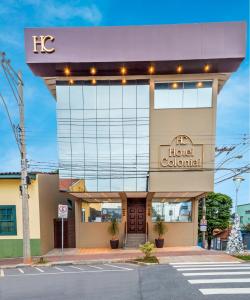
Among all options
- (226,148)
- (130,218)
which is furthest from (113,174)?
(226,148)

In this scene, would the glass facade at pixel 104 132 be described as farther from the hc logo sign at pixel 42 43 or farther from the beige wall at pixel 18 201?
the beige wall at pixel 18 201

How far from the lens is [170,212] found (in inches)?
770

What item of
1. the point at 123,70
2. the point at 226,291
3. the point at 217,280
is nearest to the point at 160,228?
the point at 217,280

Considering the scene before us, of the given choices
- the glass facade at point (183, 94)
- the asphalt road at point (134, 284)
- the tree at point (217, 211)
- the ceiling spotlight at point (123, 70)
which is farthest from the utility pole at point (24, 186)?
the tree at point (217, 211)

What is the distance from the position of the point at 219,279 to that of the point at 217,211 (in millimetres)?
22692

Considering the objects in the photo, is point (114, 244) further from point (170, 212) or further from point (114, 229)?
point (170, 212)

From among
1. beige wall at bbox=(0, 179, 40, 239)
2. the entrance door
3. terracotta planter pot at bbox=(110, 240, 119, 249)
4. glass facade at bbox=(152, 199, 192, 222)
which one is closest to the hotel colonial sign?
glass facade at bbox=(152, 199, 192, 222)

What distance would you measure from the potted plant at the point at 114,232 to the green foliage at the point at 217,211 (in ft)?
45.7

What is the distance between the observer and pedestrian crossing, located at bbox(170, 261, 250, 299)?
23.6ft

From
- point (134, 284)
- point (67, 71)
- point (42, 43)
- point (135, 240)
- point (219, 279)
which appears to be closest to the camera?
point (134, 284)

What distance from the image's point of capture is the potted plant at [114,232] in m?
18.2

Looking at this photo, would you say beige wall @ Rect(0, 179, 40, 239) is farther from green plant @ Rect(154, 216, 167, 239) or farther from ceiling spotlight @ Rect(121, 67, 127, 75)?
ceiling spotlight @ Rect(121, 67, 127, 75)

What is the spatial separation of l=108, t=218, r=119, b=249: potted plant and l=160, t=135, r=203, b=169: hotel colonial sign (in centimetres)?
547

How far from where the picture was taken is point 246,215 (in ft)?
149
